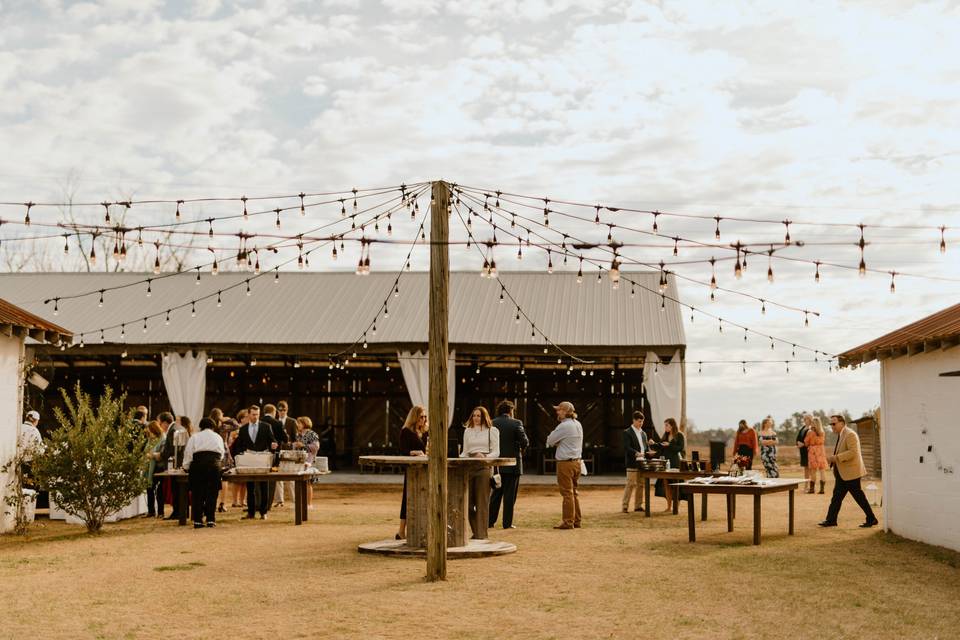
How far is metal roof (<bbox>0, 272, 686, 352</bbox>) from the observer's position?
78.1 feet

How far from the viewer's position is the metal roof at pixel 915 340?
11297mm

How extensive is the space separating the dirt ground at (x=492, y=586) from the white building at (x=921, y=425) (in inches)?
15.1

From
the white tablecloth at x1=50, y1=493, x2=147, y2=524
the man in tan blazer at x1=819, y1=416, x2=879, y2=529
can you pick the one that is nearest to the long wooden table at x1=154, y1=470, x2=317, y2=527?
the white tablecloth at x1=50, y1=493, x2=147, y2=524

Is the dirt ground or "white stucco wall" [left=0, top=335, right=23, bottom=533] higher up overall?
"white stucco wall" [left=0, top=335, right=23, bottom=533]

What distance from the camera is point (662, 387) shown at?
22438 millimetres

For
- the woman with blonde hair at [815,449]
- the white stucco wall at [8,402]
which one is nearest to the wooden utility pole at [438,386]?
the white stucco wall at [8,402]

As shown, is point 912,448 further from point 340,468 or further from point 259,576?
point 340,468

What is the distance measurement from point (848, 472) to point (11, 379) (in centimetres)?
1035

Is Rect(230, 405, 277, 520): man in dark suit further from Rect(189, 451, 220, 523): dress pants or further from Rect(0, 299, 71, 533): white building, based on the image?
Rect(0, 299, 71, 533): white building

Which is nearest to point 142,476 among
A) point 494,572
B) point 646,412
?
point 494,572

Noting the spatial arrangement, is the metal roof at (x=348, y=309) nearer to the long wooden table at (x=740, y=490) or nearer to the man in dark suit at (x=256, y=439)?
the man in dark suit at (x=256, y=439)

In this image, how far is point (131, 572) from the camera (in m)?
9.96

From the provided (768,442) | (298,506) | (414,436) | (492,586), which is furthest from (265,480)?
(768,442)

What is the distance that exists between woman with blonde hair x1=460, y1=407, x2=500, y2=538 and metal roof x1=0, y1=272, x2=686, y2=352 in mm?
10553
